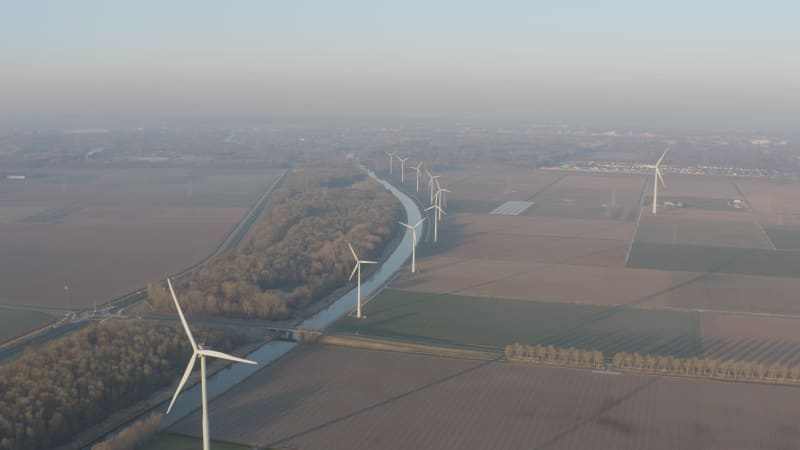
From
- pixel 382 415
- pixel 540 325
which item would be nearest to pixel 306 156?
pixel 540 325

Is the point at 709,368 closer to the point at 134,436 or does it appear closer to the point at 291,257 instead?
the point at 134,436

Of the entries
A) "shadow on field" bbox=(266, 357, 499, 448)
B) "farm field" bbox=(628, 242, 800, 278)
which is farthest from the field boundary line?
"shadow on field" bbox=(266, 357, 499, 448)

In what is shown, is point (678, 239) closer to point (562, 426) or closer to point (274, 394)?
point (562, 426)

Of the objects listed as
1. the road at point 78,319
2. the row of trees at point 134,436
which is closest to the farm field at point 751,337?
the row of trees at point 134,436

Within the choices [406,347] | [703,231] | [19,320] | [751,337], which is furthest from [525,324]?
[703,231]

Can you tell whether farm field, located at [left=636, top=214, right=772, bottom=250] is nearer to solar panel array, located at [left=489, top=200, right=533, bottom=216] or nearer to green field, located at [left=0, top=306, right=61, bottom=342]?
solar panel array, located at [left=489, top=200, right=533, bottom=216]

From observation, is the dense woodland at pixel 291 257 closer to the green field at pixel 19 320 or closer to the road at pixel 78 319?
the road at pixel 78 319
